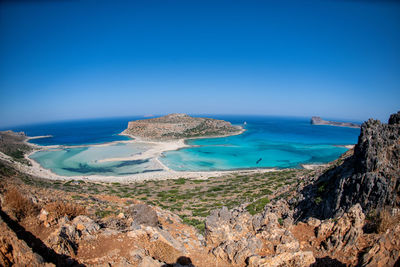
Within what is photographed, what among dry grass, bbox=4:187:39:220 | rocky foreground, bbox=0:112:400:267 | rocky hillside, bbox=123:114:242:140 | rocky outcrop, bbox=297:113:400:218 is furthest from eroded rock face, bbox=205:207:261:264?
rocky hillside, bbox=123:114:242:140

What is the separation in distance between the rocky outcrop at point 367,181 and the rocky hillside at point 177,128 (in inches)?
3326

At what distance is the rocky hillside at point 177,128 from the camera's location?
331 ft

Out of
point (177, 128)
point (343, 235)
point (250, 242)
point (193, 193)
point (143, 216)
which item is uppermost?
point (177, 128)

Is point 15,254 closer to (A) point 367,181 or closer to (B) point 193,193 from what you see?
(A) point 367,181

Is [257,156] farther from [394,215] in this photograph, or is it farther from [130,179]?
[394,215]

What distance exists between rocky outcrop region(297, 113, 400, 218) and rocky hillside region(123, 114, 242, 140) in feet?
277

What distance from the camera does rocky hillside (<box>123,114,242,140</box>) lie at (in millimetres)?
101000

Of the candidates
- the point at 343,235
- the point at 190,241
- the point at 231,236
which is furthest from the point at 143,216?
the point at 343,235

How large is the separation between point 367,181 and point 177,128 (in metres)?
99.1

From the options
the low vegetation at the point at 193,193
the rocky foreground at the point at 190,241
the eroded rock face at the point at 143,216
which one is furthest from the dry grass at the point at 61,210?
the low vegetation at the point at 193,193

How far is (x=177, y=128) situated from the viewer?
107312 mm

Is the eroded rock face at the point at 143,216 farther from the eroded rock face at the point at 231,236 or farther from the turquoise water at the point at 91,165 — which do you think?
the turquoise water at the point at 91,165

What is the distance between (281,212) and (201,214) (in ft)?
26.2

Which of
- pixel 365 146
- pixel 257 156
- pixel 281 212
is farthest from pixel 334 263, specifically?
pixel 257 156
